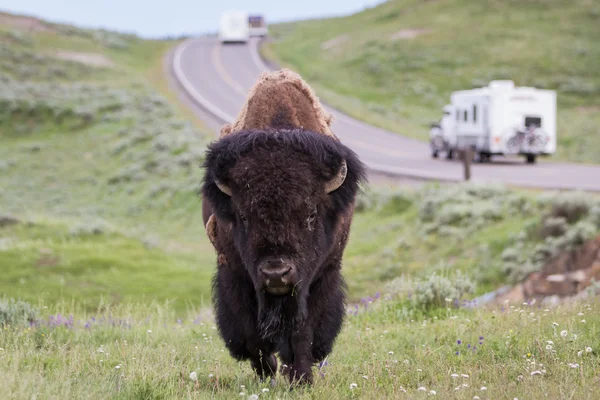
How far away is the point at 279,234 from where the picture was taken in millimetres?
5473

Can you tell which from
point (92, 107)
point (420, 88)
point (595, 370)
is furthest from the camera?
point (420, 88)

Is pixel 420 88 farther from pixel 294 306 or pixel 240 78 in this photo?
pixel 294 306

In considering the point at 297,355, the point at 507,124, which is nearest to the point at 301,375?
the point at 297,355

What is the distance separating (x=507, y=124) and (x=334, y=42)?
157ft

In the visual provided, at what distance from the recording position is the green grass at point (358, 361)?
516 centimetres

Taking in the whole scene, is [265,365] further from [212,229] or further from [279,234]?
[279,234]

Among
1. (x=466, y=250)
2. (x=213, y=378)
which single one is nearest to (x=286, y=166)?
(x=213, y=378)

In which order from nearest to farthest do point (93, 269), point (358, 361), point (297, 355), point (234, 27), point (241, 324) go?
point (297, 355)
point (241, 324)
point (358, 361)
point (93, 269)
point (234, 27)

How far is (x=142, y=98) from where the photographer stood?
153ft

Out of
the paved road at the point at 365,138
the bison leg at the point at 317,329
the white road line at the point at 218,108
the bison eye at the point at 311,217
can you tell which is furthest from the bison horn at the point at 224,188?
the white road line at the point at 218,108

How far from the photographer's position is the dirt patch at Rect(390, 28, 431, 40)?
69.1 m

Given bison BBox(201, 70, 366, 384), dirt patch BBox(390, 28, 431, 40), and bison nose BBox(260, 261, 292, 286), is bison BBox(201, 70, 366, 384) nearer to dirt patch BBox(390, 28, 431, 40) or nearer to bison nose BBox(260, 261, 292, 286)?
bison nose BBox(260, 261, 292, 286)

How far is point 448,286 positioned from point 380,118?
35.5m

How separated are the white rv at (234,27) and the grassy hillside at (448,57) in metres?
2.97
